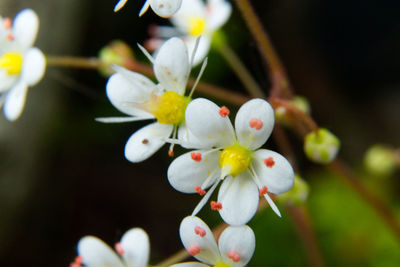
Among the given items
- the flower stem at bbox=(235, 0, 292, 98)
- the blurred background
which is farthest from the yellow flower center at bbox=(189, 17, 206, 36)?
the blurred background

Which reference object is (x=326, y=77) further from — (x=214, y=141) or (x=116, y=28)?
(x=214, y=141)

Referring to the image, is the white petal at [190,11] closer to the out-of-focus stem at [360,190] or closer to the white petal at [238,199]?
the out-of-focus stem at [360,190]

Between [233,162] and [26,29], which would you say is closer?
[233,162]

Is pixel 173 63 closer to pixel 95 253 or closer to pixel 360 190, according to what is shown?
pixel 95 253

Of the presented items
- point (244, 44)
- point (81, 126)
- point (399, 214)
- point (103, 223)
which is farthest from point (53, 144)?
point (399, 214)

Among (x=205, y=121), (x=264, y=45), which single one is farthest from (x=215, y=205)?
(x=264, y=45)
